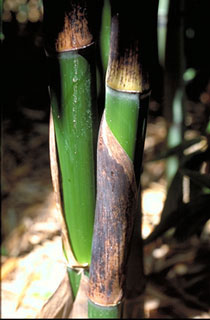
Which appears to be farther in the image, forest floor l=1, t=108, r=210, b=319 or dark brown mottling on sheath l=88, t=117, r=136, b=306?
forest floor l=1, t=108, r=210, b=319

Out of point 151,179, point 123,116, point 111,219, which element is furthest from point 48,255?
point 123,116

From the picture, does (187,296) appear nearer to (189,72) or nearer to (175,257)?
(175,257)

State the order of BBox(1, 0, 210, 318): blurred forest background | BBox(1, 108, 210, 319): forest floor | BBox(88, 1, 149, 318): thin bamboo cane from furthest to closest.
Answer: BBox(1, 108, 210, 319): forest floor → BBox(1, 0, 210, 318): blurred forest background → BBox(88, 1, 149, 318): thin bamboo cane

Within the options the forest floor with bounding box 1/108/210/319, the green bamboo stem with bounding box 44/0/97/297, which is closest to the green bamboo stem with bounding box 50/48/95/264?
the green bamboo stem with bounding box 44/0/97/297

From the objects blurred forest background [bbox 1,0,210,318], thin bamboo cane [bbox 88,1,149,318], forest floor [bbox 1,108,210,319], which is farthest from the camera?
forest floor [bbox 1,108,210,319]

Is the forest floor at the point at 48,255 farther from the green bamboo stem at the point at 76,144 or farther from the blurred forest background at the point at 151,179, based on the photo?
the green bamboo stem at the point at 76,144

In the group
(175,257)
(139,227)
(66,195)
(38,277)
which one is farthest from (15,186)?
(66,195)

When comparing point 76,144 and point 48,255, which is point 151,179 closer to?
point 48,255

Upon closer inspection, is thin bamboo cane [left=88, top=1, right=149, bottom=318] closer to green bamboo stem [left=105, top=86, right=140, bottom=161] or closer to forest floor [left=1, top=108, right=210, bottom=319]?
green bamboo stem [left=105, top=86, right=140, bottom=161]
